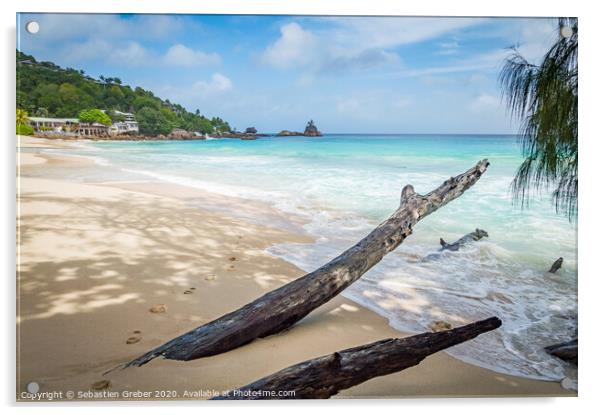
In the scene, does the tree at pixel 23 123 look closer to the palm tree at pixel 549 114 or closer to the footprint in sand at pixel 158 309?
the footprint in sand at pixel 158 309

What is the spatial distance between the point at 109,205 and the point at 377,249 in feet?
5.26

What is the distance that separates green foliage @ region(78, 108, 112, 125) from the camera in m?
2.44

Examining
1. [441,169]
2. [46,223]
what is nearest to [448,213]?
[441,169]

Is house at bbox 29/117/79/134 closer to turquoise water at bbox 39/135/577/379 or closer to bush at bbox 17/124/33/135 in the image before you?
bush at bbox 17/124/33/135

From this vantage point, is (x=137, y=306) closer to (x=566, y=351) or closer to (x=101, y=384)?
(x=101, y=384)

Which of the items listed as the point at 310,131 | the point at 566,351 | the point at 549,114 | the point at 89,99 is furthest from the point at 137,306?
the point at 549,114

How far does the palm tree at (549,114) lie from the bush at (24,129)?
8.24 feet

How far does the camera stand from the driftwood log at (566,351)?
2.19 meters

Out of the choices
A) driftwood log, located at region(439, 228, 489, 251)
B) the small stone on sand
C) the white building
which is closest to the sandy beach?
the small stone on sand

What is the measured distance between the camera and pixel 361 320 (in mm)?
2197

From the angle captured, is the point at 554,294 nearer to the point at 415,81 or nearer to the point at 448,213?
the point at 448,213

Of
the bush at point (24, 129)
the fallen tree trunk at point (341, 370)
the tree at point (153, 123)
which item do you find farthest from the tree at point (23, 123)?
the fallen tree trunk at point (341, 370)

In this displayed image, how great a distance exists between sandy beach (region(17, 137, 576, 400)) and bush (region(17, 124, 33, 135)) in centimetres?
4

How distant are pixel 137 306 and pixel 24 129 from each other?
3.50 feet
